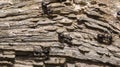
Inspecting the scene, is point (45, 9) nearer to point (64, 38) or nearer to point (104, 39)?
point (64, 38)

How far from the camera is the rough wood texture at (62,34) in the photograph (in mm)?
13102

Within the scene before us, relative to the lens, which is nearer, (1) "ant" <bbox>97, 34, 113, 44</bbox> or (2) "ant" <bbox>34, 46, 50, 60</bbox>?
(2) "ant" <bbox>34, 46, 50, 60</bbox>

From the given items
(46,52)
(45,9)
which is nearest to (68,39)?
(46,52)

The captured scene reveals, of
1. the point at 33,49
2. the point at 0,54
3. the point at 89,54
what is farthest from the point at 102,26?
the point at 0,54

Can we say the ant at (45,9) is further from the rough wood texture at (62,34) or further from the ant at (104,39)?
the ant at (104,39)

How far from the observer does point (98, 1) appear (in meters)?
14.0

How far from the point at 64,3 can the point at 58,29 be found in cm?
100

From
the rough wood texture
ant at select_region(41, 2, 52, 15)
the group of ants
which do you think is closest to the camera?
the rough wood texture

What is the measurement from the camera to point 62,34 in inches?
526

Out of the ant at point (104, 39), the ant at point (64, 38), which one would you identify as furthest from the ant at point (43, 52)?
the ant at point (104, 39)

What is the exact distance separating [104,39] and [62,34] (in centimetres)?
147

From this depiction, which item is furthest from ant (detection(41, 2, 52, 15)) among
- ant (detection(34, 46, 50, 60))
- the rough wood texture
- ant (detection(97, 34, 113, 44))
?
ant (detection(97, 34, 113, 44))

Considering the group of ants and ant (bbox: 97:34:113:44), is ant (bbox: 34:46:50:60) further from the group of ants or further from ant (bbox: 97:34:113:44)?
ant (bbox: 97:34:113:44)

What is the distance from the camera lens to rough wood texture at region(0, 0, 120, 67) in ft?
43.0
